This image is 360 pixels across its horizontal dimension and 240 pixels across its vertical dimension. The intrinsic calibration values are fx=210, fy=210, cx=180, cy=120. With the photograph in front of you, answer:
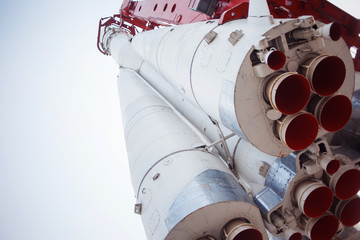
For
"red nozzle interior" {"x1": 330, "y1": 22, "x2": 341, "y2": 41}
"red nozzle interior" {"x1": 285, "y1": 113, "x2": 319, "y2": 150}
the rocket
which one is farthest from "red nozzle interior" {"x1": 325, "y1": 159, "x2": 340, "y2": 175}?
"red nozzle interior" {"x1": 330, "y1": 22, "x2": 341, "y2": 41}

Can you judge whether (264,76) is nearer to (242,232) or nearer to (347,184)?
(242,232)

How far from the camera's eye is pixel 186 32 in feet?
7.00

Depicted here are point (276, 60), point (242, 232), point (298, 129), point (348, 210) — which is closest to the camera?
point (276, 60)

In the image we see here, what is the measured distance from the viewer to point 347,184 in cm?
168

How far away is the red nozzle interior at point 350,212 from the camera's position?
1770 mm

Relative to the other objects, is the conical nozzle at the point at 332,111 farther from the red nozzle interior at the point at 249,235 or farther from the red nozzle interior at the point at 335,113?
the red nozzle interior at the point at 249,235

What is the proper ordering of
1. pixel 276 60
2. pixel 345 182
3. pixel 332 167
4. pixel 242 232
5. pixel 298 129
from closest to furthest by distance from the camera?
pixel 276 60 → pixel 298 129 → pixel 242 232 → pixel 332 167 → pixel 345 182

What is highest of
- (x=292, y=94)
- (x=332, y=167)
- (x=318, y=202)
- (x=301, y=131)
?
(x=292, y=94)

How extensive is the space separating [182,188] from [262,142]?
2.37 ft

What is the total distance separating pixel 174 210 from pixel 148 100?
254cm

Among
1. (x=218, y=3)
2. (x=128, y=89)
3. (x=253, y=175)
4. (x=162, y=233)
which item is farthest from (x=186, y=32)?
(x=128, y=89)

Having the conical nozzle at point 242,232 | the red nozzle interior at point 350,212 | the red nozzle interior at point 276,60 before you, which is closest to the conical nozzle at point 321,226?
the red nozzle interior at point 350,212

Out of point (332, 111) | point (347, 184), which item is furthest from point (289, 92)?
point (347, 184)

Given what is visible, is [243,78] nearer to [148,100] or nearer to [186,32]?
[186,32]
